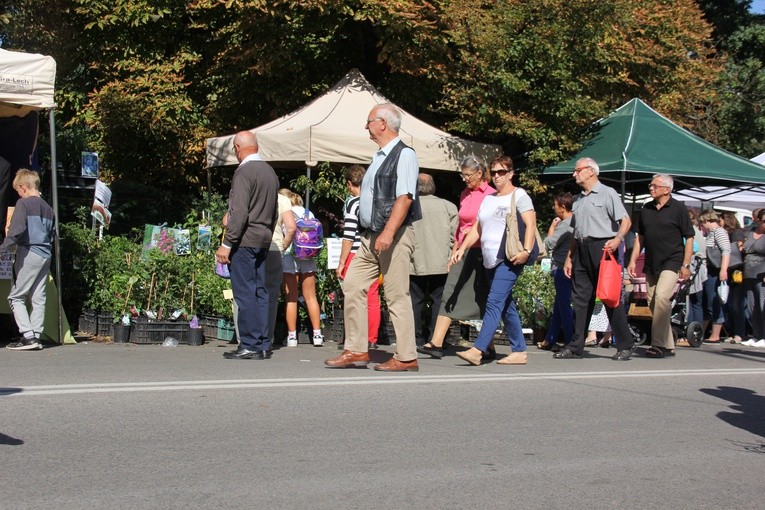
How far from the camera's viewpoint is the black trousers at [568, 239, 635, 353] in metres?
10.4

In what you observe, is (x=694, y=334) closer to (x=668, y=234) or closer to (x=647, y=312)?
(x=647, y=312)

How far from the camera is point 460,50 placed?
14.9 metres

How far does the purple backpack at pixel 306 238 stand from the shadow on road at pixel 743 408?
445 cm

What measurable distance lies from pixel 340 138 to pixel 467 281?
148 inches

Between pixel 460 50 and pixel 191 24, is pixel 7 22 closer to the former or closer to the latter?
pixel 191 24

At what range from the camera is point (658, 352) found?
11.1 meters

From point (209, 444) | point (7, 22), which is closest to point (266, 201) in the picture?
point (209, 444)

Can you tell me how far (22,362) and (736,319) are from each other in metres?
10.2

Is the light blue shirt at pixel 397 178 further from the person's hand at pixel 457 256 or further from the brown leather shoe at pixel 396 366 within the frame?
the person's hand at pixel 457 256

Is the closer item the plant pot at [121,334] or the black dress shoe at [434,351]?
the black dress shoe at [434,351]

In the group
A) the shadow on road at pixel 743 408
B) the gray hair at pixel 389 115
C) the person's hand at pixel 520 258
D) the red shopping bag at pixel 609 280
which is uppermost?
the gray hair at pixel 389 115

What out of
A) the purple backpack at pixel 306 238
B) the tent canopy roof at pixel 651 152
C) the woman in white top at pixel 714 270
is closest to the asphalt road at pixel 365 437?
the purple backpack at pixel 306 238

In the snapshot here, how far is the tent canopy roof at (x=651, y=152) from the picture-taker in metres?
14.4

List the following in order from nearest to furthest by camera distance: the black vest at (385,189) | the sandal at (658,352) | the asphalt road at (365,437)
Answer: the asphalt road at (365,437)
the black vest at (385,189)
the sandal at (658,352)
